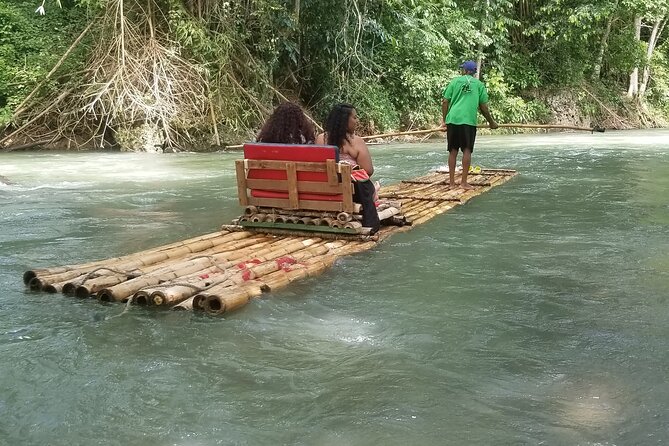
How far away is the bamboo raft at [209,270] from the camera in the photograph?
3.96m

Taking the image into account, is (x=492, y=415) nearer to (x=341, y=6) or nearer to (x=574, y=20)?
(x=341, y=6)

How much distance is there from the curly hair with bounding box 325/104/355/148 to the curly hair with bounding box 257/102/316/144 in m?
0.17

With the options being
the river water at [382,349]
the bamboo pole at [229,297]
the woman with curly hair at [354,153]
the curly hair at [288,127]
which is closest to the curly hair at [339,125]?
the woman with curly hair at [354,153]

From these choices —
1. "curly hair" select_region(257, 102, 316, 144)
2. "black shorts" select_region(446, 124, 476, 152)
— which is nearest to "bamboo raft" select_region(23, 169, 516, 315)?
"curly hair" select_region(257, 102, 316, 144)

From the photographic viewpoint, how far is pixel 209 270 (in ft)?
14.6

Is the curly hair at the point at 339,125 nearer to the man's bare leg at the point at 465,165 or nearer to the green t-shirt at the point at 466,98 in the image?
the green t-shirt at the point at 466,98

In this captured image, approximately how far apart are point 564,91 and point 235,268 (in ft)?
65.7

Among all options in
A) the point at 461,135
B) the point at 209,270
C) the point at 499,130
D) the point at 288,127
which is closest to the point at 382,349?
the point at 209,270

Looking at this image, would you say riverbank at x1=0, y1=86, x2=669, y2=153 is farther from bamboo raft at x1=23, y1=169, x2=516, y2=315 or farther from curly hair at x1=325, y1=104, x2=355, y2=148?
bamboo raft at x1=23, y1=169, x2=516, y2=315

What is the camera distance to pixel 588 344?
3.36 meters

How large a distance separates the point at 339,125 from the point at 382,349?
9.01 ft

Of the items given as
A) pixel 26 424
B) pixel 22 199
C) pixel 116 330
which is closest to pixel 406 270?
pixel 116 330

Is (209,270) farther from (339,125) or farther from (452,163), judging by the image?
(452,163)

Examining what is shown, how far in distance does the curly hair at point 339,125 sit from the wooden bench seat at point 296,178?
376 millimetres
